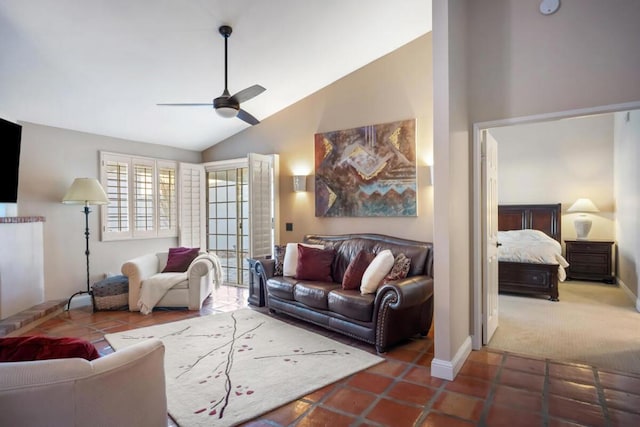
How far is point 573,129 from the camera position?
6816mm

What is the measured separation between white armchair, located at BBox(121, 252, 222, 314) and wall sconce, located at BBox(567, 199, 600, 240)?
6636 millimetres

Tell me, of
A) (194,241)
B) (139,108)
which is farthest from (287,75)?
(194,241)

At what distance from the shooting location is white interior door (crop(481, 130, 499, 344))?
3322mm

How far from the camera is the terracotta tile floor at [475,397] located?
85.2 inches

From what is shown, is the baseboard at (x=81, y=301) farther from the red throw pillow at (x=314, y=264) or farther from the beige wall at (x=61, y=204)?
the red throw pillow at (x=314, y=264)

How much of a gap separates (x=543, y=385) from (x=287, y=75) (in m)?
4.31

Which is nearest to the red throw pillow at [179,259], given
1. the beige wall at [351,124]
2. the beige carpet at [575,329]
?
the beige wall at [351,124]

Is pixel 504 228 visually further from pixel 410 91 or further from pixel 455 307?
pixel 455 307

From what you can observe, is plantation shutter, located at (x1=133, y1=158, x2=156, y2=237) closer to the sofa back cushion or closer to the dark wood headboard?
the sofa back cushion

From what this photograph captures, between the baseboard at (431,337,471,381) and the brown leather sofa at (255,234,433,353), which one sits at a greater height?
the brown leather sofa at (255,234,433,353)

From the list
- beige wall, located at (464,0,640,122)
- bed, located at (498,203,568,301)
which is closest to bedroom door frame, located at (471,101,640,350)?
beige wall, located at (464,0,640,122)

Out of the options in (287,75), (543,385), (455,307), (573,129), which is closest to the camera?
(543,385)

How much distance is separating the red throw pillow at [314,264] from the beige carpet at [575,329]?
188cm

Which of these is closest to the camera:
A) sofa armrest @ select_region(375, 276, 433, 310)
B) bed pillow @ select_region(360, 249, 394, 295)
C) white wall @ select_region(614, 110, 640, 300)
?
sofa armrest @ select_region(375, 276, 433, 310)
